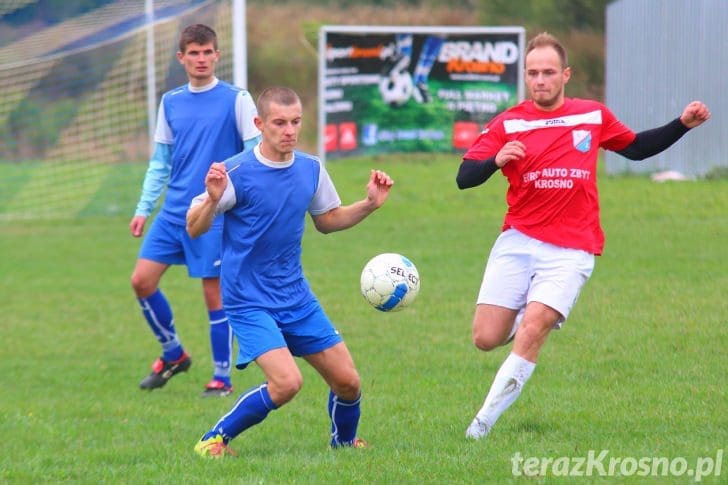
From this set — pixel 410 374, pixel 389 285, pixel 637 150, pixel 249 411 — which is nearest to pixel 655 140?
pixel 637 150

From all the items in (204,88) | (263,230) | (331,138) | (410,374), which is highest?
(331,138)

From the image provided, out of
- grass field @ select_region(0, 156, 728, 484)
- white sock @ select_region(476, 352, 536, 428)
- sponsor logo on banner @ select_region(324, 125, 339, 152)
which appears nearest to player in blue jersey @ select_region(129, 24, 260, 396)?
grass field @ select_region(0, 156, 728, 484)

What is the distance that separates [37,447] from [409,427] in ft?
6.76

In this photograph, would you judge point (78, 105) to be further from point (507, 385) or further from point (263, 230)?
point (507, 385)

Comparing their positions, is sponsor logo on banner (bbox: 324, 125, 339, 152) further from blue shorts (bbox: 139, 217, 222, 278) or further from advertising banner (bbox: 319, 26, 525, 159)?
blue shorts (bbox: 139, 217, 222, 278)

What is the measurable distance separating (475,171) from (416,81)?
16.1 metres

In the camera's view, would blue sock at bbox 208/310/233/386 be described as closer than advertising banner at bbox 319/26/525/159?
Yes

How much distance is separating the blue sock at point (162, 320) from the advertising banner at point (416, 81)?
13.4 metres

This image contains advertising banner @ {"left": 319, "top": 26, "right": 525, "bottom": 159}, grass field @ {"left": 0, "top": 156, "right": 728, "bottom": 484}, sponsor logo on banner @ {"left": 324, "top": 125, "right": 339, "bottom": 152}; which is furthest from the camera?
advertising banner @ {"left": 319, "top": 26, "right": 525, "bottom": 159}

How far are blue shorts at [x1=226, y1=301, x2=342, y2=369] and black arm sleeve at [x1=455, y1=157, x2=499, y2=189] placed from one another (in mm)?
976

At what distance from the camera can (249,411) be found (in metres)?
5.80

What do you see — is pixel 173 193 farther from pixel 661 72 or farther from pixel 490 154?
pixel 661 72

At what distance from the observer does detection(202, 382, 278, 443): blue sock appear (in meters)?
5.78

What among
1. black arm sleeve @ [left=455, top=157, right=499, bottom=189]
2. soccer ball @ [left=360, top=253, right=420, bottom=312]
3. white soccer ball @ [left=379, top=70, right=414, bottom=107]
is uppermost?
white soccer ball @ [left=379, top=70, right=414, bottom=107]
